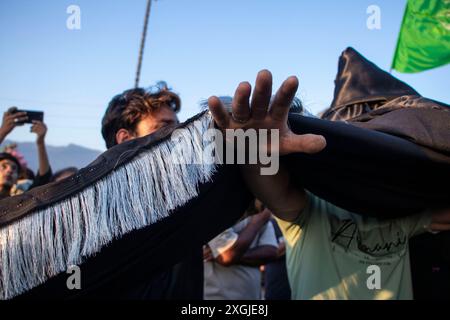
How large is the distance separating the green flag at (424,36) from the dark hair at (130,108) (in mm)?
2833

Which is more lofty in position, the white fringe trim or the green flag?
the green flag

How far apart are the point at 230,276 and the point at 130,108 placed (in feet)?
4.32

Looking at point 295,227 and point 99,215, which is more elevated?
point 99,215

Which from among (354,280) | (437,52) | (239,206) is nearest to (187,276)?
(239,206)

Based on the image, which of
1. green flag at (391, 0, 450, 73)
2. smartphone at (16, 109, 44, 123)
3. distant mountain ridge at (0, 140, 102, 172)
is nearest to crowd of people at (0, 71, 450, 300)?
distant mountain ridge at (0, 140, 102, 172)

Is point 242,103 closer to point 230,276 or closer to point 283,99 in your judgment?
point 283,99

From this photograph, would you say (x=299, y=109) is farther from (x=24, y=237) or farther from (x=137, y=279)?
(x=24, y=237)

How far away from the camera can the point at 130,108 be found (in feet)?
6.64

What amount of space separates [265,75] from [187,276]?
44.7 inches

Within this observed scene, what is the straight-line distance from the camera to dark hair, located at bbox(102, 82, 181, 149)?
2.02 meters

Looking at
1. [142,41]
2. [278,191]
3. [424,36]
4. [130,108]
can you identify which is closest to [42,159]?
[130,108]

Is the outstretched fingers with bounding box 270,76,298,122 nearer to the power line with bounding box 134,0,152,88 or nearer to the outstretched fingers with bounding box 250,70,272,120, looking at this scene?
the outstretched fingers with bounding box 250,70,272,120

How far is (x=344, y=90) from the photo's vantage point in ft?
5.84

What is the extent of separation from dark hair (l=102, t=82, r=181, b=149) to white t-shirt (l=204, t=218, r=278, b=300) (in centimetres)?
92
